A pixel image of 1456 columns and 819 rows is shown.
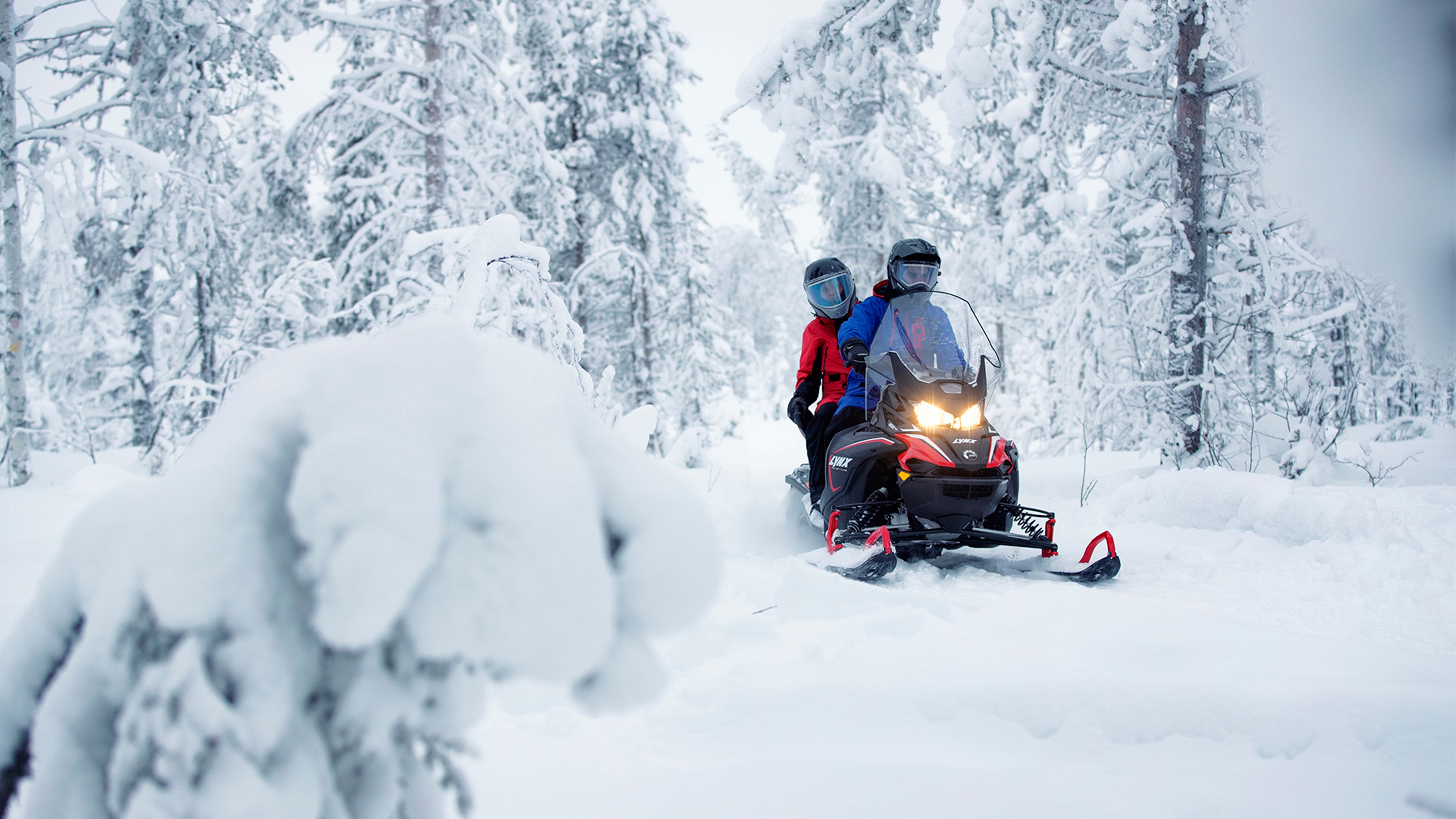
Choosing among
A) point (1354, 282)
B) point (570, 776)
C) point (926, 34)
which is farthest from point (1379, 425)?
point (570, 776)

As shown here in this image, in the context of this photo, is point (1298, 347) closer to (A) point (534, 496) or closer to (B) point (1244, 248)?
(B) point (1244, 248)

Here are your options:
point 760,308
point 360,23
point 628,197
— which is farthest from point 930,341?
point 760,308

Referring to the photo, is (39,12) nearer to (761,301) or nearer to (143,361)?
(143,361)

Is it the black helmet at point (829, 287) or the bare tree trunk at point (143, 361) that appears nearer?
the black helmet at point (829, 287)

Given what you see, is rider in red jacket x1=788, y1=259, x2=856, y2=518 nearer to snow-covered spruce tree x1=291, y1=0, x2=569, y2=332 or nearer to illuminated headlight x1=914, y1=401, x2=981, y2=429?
illuminated headlight x1=914, y1=401, x2=981, y2=429

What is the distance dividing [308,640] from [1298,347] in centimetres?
1402

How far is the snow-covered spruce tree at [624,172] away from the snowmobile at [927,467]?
975 cm

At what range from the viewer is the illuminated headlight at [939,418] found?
4.40 meters

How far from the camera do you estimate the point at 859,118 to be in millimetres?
15711

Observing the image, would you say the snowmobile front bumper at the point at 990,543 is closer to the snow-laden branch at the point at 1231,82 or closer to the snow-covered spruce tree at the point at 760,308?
the snow-laden branch at the point at 1231,82

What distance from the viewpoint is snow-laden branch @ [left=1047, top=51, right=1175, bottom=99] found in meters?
7.22

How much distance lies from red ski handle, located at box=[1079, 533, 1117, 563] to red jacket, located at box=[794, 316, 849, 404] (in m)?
2.03

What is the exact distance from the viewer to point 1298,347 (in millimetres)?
11250

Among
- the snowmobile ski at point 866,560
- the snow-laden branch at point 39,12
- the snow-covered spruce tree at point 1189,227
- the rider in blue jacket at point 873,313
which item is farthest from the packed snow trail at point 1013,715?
the snow-laden branch at point 39,12
